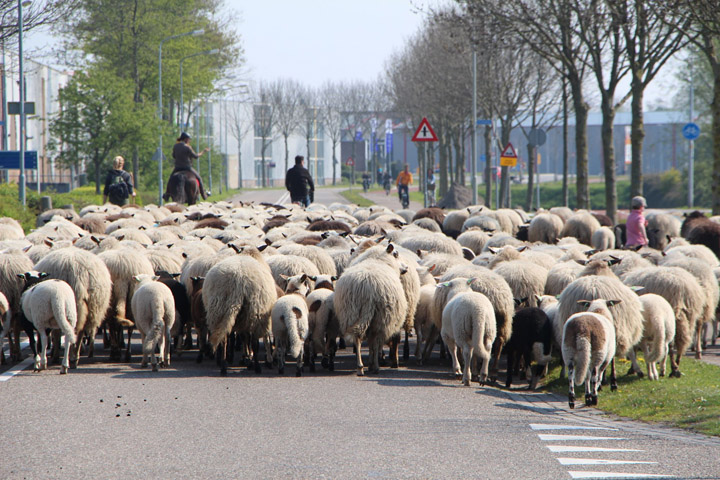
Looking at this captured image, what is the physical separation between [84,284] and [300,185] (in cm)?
1595

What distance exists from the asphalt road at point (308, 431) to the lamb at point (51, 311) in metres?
0.33

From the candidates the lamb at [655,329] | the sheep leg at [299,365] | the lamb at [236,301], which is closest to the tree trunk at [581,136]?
the lamb at [655,329]

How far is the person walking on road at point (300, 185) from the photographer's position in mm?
26172

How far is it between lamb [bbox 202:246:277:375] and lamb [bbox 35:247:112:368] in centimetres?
129

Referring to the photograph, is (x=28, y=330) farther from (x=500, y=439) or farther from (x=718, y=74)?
(x=718, y=74)

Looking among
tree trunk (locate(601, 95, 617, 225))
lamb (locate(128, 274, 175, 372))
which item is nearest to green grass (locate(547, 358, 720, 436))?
lamb (locate(128, 274, 175, 372))

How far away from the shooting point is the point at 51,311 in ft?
34.1

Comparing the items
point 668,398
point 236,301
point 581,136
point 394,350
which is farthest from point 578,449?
point 581,136

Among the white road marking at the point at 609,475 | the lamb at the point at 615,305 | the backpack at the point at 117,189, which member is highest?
the backpack at the point at 117,189

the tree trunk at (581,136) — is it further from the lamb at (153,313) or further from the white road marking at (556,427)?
the white road marking at (556,427)

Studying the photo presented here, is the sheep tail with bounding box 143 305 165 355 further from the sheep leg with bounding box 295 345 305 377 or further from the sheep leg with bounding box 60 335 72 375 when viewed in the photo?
the sheep leg with bounding box 295 345 305 377

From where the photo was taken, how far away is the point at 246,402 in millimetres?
9008

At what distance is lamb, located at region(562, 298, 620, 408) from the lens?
907 cm

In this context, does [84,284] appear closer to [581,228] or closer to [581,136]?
[581,228]
